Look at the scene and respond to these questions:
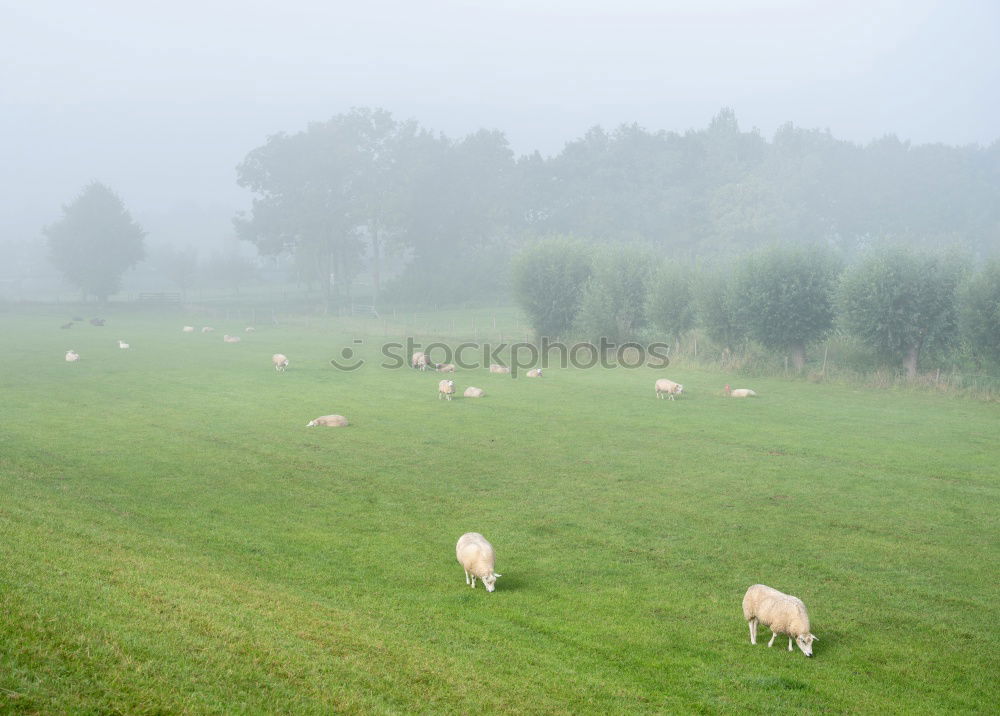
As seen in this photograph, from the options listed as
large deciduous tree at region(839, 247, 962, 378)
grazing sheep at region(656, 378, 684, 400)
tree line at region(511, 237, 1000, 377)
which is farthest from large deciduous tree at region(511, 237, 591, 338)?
grazing sheep at region(656, 378, 684, 400)

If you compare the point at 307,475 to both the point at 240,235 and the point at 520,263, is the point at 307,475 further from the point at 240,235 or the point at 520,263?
the point at 240,235

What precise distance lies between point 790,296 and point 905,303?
6623 mm

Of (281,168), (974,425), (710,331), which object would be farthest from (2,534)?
(281,168)

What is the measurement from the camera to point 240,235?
12750cm

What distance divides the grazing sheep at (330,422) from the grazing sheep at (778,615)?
19.6 metres

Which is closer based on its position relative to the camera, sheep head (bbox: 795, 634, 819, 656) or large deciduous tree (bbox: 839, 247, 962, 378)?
sheep head (bbox: 795, 634, 819, 656)

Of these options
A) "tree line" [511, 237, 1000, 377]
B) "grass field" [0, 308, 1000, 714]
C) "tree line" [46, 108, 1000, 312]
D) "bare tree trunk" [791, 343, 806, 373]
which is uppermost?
"tree line" [46, 108, 1000, 312]

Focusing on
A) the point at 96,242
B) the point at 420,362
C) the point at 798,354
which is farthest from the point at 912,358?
the point at 96,242

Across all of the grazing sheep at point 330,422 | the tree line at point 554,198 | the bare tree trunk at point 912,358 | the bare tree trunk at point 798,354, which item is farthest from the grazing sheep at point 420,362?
the tree line at point 554,198

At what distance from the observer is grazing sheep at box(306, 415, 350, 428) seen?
95.8ft

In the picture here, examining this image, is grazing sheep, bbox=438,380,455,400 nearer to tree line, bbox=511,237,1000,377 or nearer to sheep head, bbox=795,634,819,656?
tree line, bbox=511,237,1000,377

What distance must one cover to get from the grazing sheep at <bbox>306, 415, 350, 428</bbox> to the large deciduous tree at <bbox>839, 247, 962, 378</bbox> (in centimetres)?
2860

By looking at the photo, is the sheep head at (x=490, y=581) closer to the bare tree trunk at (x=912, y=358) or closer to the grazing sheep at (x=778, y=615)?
the grazing sheep at (x=778, y=615)

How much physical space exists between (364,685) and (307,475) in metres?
12.9
